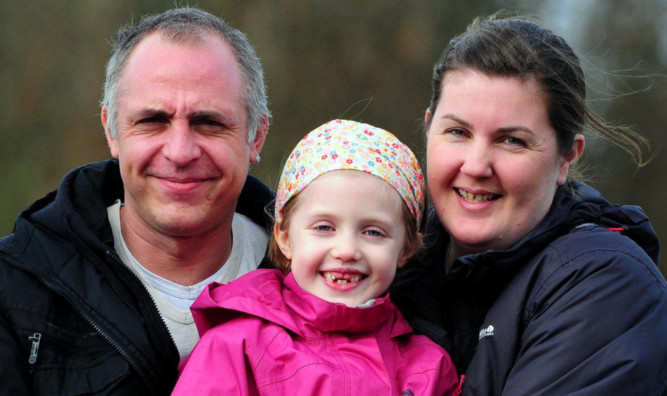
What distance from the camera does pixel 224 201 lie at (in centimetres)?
325

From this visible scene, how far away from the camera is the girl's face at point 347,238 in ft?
9.09

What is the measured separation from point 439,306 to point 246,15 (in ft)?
22.4

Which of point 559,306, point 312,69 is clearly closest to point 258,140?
point 559,306

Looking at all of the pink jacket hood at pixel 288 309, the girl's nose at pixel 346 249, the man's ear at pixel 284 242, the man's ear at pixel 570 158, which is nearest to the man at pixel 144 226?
the pink jacket hood at pixel 288 309

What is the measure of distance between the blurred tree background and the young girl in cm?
612

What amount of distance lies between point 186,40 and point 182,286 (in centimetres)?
93

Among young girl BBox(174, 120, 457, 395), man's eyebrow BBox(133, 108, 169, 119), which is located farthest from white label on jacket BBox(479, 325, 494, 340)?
man's eyebrow BBox(133, 108, 169, 119)

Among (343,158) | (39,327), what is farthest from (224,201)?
(39,327)

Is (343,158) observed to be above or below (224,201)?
above

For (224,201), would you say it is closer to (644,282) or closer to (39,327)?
(39,327)

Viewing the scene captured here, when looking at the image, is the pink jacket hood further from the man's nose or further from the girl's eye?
the man's nose

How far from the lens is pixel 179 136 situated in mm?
3107

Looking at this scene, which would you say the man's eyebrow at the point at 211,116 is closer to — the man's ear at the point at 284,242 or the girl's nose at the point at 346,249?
the man's ear at the point at 284,242

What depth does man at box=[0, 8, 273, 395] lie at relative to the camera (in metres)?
2.79
